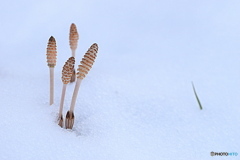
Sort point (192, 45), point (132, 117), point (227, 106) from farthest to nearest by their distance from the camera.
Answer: point (192, 45) → point (227, 106) → point (132, 117)

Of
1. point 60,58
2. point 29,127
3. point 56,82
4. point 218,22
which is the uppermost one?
point 218,22

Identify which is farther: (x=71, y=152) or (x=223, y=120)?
(x=223, y=120)

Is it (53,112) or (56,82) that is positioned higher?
(56,82)

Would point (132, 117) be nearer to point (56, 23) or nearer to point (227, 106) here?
point (227, 106)

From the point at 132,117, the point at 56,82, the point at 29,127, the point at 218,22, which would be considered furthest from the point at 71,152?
the point at 218,22

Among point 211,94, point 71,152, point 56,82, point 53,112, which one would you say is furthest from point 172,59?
point 71,152

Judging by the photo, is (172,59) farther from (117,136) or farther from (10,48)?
(10,48)

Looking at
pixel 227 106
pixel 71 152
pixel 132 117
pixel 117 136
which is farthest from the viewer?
pixel 227 106
